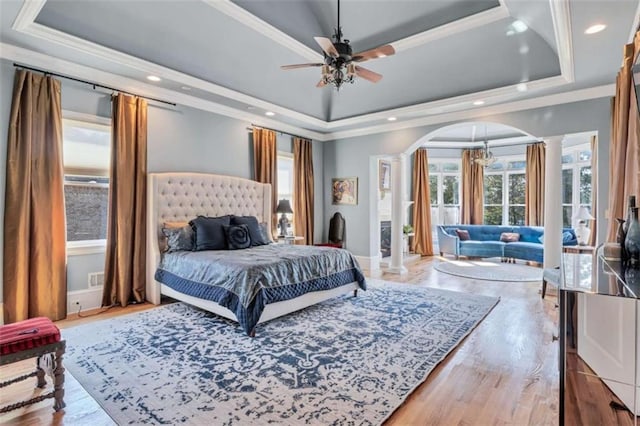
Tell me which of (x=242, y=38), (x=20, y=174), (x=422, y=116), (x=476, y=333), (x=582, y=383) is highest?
(x=242, y=38)

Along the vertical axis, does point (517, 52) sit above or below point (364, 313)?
above

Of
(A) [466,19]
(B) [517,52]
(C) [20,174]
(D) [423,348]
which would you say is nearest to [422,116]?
(B) [517,52]

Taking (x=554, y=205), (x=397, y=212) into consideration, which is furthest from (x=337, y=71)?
(x=554, y=205)

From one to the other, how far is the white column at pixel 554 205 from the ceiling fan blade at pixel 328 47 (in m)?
3.67

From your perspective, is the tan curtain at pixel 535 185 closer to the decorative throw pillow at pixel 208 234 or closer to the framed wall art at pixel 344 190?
the framed wall art at pixel 344 190

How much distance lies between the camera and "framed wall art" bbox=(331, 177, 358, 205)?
268 inches

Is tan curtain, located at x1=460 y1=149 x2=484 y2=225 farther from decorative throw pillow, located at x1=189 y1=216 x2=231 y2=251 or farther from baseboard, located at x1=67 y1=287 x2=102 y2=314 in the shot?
baseboard, located at x1=67 y1=287 x2=102 y2=314

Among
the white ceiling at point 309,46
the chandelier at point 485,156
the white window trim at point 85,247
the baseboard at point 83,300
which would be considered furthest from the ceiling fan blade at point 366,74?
the chandelier at point 485,156

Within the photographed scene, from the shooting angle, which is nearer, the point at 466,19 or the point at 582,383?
the point at 582,383

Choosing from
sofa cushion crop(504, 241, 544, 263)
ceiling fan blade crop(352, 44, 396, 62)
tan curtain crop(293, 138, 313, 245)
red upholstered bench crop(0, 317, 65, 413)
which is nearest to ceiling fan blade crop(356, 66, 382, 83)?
ceiling fan blade crop(352, 44, 396, 62)

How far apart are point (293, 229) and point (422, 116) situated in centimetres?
313

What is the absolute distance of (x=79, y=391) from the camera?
222 centimetres

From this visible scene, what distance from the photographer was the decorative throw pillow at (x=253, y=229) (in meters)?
4.70

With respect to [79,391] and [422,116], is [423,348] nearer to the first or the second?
[79,391]
